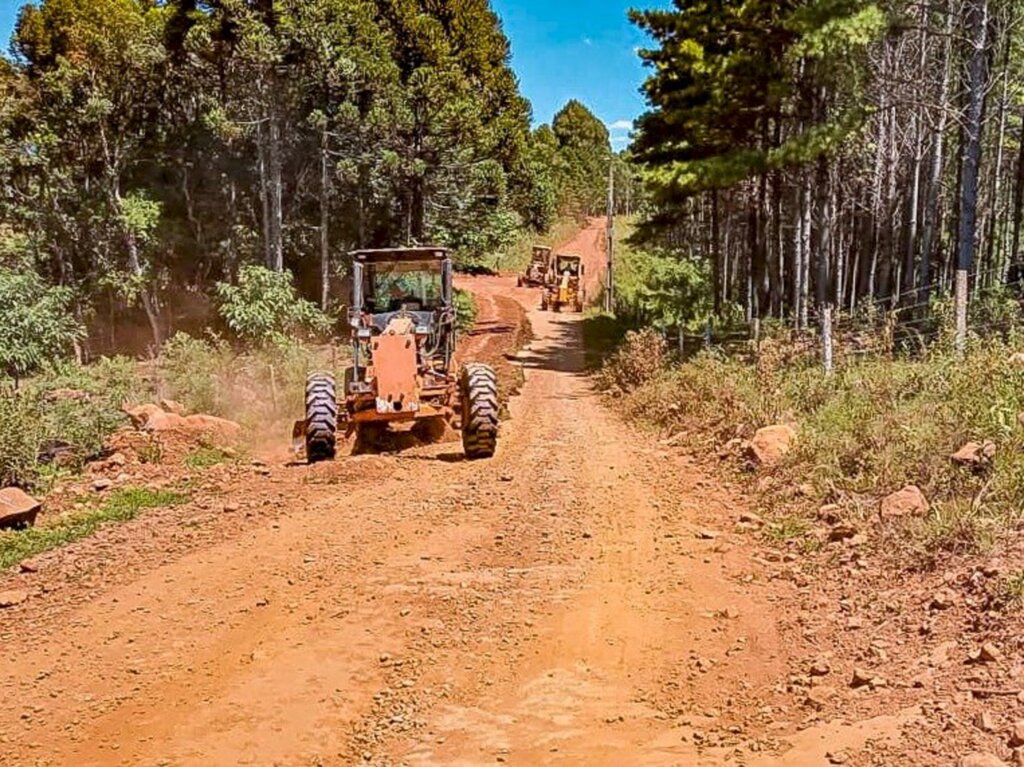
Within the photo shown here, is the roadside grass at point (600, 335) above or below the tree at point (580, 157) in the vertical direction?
below

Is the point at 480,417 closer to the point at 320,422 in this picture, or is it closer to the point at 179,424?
the point at 320,422

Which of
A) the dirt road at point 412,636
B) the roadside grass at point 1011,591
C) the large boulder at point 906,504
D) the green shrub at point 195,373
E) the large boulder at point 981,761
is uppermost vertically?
the green shrub at point 195,373

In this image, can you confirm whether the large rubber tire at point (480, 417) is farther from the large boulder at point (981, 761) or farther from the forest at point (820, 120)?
the large boulder at point (981, 761)

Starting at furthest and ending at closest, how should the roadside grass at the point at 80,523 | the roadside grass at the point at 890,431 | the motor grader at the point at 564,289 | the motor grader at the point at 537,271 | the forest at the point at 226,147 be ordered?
the motor grader at the point at 537,271 < the motor grader at the point at 564,289 < the forest at the point at 226,147 < the roadside grass at the point at 80,523 < the roadside grass at the point at 890,431

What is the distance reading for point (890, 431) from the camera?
316 inches

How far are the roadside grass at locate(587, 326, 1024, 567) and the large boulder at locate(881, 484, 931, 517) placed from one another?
3.8 inches

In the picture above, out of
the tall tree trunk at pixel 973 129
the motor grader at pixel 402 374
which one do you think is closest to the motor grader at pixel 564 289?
the tall tree trunk at pixel 973 129

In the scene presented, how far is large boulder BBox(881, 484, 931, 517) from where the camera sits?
21.6ft

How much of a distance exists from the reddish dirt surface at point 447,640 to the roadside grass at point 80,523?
1.04 ft

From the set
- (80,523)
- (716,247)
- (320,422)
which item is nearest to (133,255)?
(716,247)

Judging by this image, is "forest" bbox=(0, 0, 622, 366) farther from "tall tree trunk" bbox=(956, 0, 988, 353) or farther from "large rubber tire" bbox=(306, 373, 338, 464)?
"tall tree trunk" bbox=(956, 0, 988, 353)

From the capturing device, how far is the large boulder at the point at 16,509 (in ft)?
28.6

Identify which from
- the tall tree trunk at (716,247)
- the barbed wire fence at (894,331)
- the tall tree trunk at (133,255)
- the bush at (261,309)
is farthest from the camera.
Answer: the tall tree trunk at (133,255)

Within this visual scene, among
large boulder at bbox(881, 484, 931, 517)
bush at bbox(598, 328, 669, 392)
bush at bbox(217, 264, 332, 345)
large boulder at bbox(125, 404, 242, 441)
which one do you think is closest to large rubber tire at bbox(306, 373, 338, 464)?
large boulder at bbox(125, 404, 242, 441)
